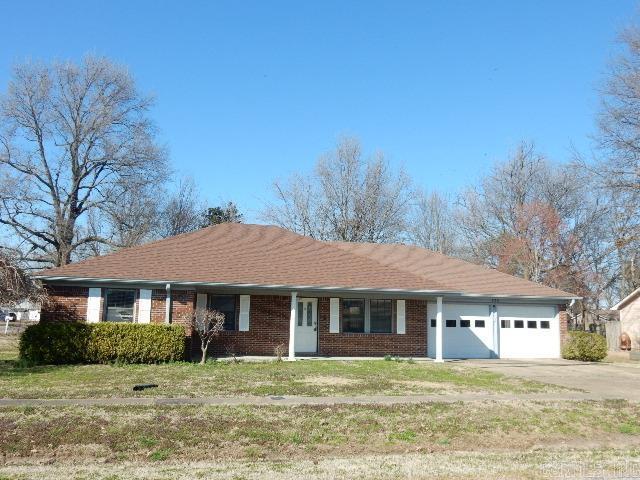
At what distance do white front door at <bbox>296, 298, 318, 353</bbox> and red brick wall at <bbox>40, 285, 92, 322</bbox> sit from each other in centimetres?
726

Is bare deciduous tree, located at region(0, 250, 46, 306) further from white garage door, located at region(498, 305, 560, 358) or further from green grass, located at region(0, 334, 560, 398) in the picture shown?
white garage door, located at region(498, 305, 560, 358)

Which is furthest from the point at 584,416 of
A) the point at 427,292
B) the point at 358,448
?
the point at 427,292

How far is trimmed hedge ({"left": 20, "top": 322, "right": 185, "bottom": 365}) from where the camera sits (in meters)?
16.5

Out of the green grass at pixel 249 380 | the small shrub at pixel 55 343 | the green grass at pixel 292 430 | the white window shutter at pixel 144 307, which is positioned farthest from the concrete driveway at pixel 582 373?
the small shrub at pixel 55 343

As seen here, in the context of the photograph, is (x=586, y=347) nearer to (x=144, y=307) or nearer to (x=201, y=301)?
(x=201, y=301)

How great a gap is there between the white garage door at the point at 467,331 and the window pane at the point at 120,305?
1102 centimetres

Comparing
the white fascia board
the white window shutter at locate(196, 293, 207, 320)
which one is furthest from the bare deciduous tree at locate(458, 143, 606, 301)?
the white window shutter at locate(196, 293, 207, 320)

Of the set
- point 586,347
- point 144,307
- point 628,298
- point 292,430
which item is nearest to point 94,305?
point 144,307

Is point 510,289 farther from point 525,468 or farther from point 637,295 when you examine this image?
point 525,468

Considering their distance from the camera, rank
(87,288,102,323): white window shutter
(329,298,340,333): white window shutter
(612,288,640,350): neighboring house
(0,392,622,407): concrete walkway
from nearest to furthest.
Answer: (0,392,622,407): concrete walkway → (87,288,102,323): white window shutter → (329,298,340,333): white window shutter → (612,288,640,350): neighboring house

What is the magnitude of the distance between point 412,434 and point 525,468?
189 centimetres

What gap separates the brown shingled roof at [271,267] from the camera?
18609 millimetres

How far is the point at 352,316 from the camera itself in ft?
68.3

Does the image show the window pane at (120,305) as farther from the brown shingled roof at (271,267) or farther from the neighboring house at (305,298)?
the brown shingled roof at (271,267)
